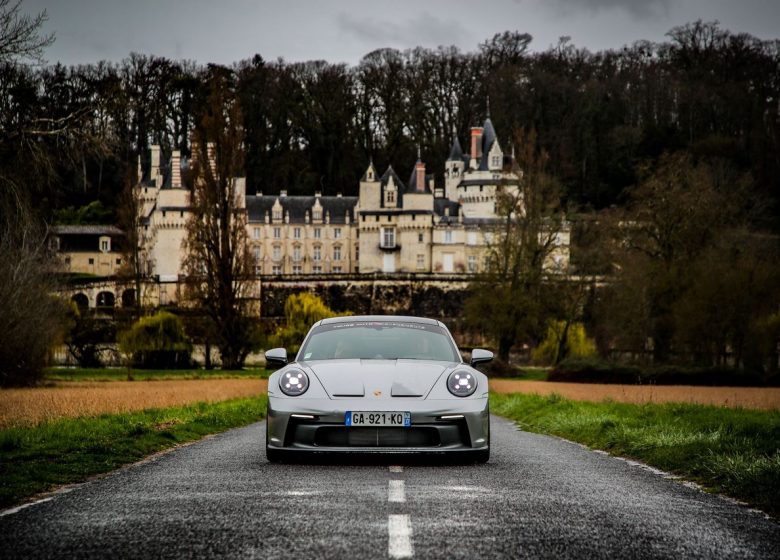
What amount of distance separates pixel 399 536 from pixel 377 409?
11.6ft

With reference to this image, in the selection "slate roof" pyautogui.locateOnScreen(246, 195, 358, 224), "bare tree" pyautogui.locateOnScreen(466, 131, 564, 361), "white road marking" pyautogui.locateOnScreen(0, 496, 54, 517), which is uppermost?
"slate roof" pyautogui.locateOnScreen(246, 195, 358, 224)

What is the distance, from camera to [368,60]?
431 ft

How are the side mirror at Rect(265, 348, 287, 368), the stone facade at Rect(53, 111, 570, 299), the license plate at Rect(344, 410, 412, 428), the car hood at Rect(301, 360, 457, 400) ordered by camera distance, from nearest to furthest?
the license plate at Rect(344, 410, 412, 428)
the car hood at Rect(301, 360, 457, 400)
the side mirror at Rect(265, 348, 287, 368)
the stone facade at Rect(53, 111, 570, 299)

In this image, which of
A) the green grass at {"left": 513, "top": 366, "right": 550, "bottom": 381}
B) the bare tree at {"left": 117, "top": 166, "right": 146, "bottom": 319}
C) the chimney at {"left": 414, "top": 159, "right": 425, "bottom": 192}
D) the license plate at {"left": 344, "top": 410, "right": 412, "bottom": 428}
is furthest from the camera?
the chimney at {"left": 414, "top": 159, "right": 425, "bottom": 192}

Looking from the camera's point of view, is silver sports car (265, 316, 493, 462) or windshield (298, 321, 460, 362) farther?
windshield (298, 321, 460, 362)

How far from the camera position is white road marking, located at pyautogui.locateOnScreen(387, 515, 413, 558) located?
559 cm

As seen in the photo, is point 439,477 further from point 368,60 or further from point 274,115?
point 368,60

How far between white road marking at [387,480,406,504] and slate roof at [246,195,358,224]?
11163cm

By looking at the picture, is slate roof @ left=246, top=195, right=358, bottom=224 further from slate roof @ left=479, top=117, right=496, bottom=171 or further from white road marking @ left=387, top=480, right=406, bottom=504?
white road marking @ left=387, top=480, right=406, bottom=504

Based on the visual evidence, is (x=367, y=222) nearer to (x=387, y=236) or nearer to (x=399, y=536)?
(x=387, y=236)

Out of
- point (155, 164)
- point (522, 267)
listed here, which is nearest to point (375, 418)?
point (522, 267)

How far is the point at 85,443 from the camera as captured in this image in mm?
11883

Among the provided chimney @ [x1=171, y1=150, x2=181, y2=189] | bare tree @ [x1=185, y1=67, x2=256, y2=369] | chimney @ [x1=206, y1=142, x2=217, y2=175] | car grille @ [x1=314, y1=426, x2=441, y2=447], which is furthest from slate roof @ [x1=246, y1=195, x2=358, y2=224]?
car grille @ [x1=314, y1=426, x2=441, y2=447]

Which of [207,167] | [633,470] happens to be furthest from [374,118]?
[633,470]
